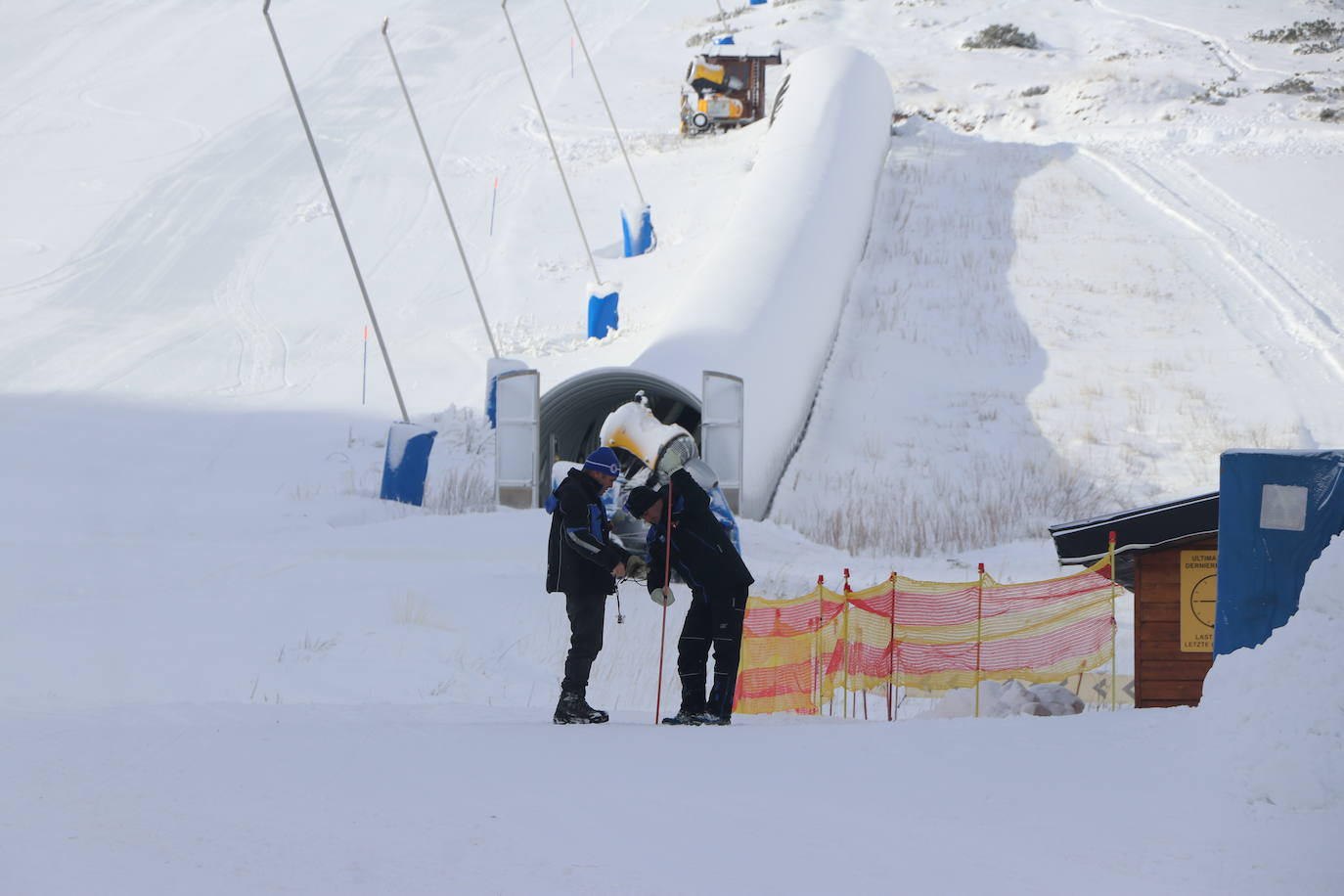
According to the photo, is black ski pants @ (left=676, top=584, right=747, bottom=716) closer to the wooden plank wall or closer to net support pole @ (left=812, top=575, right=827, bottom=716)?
net support pole @ (left=812, top=575, right=827, bottom=716)

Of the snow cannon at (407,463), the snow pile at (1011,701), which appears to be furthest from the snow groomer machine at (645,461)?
the snow cannon at (407,463)

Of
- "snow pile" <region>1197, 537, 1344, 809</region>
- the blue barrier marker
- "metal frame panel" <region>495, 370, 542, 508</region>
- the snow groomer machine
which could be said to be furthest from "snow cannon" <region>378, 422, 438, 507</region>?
"snow pile" <region>1197, 537, 1344, 809</region>

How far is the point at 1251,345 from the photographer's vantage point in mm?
22547

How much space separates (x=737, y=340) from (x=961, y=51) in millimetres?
38885

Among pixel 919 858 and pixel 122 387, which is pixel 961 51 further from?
pixel 919 858

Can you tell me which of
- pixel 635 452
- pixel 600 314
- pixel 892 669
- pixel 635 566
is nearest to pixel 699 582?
pixel 635 566

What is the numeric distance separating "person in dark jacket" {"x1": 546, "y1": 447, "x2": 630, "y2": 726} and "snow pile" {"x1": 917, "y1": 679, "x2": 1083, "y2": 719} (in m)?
2.26

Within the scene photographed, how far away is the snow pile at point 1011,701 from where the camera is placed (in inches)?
336

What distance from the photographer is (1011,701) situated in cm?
862

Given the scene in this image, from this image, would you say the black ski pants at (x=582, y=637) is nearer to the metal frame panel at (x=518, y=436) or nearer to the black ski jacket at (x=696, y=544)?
the black ski jacket at (x=696, y=544)

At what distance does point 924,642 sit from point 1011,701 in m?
1.03

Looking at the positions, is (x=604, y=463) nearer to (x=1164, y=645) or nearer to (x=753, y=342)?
(x=1164, y=645)

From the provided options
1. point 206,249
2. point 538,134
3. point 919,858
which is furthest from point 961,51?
point 919,858

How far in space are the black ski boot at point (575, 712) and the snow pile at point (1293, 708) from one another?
2901 mm
